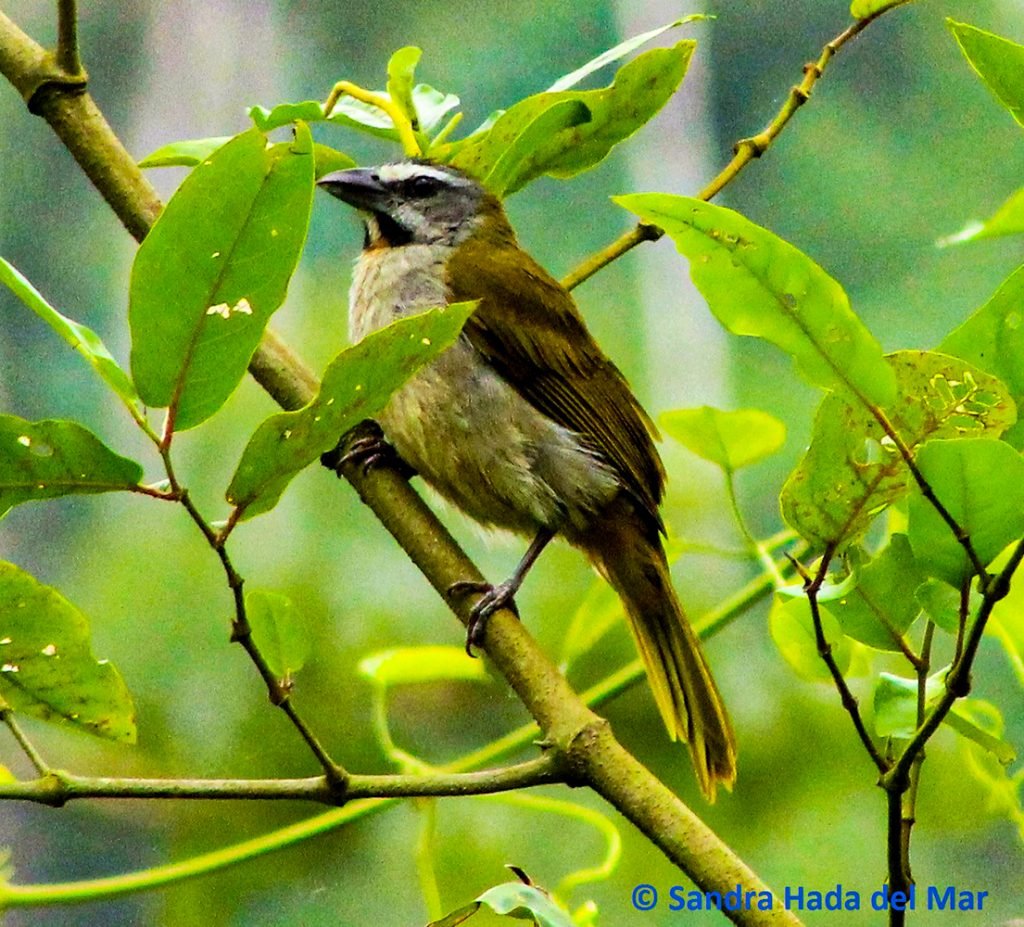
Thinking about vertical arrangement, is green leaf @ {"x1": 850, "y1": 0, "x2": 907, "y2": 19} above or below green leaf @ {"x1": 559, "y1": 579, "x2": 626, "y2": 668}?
above

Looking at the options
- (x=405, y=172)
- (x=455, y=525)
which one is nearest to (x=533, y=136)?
(x=405, y=172)

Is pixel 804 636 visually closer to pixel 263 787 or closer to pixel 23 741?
pixel 263 787

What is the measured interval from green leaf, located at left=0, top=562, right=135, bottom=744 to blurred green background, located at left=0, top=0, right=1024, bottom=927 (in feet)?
3.73

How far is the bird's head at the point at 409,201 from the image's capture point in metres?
1.55

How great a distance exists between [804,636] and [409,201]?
0.97 metres

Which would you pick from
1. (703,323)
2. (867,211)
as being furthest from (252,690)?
(867,211)

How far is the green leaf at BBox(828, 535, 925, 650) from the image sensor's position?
65 centimetres

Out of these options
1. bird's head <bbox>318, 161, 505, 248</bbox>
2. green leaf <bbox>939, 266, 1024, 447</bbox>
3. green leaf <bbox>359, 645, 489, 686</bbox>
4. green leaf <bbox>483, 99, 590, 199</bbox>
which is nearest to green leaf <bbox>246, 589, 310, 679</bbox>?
green leaf <bbox>359, 645, 489, 686</bbox>

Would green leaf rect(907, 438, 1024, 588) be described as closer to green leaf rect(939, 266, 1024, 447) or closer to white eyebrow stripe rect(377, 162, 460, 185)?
green leaf rect(939, 266, 1024, 447)

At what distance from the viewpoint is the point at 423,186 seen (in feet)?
5.14

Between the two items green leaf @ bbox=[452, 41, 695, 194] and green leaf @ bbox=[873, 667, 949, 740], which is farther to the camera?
green leaf @ bbox=[452, 41, 695, 194]

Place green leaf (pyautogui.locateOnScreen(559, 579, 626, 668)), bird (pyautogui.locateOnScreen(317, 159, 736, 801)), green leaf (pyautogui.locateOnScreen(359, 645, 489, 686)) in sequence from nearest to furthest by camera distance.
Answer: green leaf (pyautogui.locateOnScreen(359, 645, 489, 686)) → green leaf (pyautogui.locateOnScreen(559, 579, 626, 668)) → bird (pyautogui.locateOnScreen(317, 159, 736, 801))

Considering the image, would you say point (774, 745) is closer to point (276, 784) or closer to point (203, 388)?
point (276, 784)

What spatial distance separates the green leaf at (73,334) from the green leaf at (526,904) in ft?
0.93
